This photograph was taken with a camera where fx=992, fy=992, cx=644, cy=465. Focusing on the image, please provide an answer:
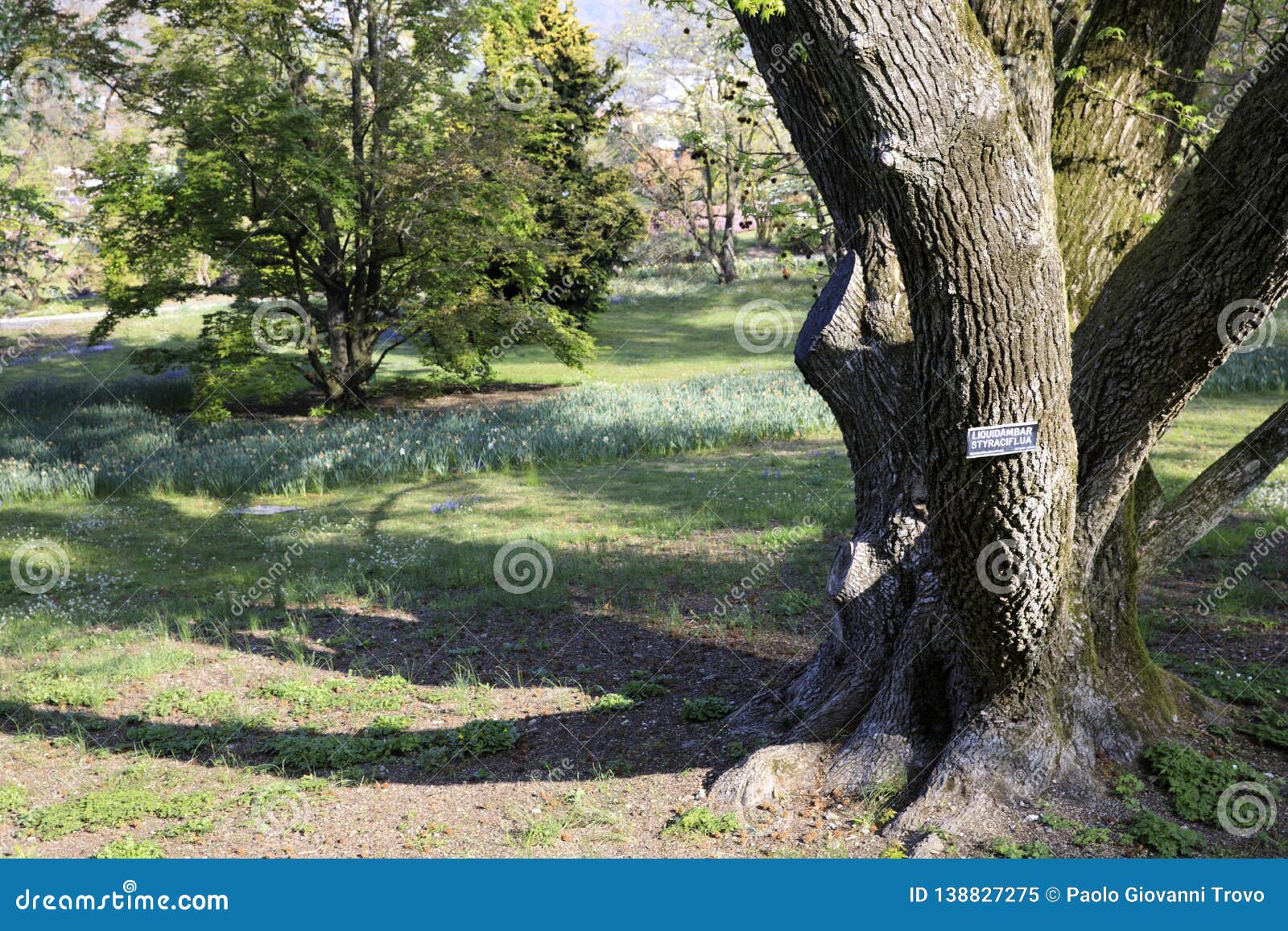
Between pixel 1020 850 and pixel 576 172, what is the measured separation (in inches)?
819

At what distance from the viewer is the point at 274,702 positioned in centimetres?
561

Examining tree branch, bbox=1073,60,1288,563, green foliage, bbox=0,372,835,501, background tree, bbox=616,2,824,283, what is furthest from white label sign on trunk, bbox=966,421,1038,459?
background tree, bbox=616,2,824,283

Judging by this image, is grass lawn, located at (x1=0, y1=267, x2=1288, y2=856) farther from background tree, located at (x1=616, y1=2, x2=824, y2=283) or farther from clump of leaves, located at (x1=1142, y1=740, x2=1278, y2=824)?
background tree, located at (x1=616, y1=2, x2=824, y2=283)

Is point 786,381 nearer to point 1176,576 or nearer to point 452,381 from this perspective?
point 452,381

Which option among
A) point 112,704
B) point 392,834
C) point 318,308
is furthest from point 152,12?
point 392,834

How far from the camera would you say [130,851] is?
12.6 ft

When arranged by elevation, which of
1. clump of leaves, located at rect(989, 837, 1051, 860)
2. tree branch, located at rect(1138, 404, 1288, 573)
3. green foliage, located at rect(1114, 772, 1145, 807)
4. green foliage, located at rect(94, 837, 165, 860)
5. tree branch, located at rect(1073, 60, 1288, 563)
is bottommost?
green foliage, located at rect(94, 837, 165, 860)

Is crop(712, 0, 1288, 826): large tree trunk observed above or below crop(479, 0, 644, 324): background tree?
below

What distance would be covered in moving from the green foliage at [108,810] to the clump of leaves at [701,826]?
6.74 feet

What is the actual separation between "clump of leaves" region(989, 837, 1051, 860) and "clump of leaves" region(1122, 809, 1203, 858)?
0.33 m

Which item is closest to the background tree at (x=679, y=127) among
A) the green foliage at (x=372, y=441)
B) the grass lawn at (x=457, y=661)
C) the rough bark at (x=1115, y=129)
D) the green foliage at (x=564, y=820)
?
the green foliage at (x=372, y=441)

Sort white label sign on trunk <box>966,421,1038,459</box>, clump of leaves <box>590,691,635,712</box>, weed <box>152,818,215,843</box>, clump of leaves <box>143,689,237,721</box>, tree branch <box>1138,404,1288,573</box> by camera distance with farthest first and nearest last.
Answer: clump of leaves <box>143,689,237,721</box> → clump of leaves <box>590,691,635,712</box> → tree branch <box>1138,404,1288,573</box> → weed <box>152,818,215,843</box> → white label sign on trunk <box>966,421,1038,459</box>

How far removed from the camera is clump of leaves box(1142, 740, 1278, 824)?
3846 millimetres

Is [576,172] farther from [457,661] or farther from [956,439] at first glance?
[956,439]
